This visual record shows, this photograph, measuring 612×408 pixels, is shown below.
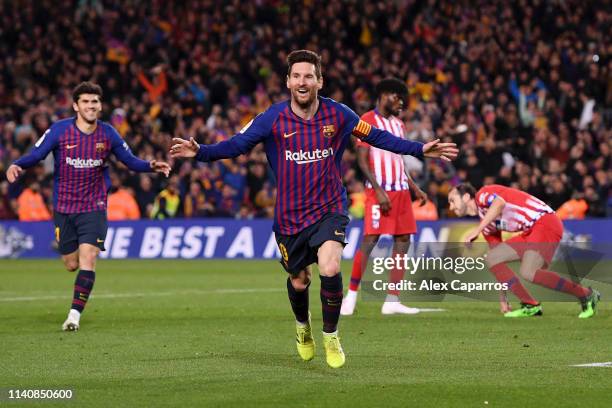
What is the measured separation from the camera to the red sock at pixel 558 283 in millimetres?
13383

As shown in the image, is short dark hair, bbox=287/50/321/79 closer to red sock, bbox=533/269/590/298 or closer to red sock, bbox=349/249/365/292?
red sock, bbox=349/249/365/292

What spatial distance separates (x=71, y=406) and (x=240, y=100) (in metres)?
23.3

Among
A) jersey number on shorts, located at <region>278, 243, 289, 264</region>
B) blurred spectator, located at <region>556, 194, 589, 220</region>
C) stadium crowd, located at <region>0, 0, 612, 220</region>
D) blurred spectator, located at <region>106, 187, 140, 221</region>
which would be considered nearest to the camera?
jersey number on shorts, located at <region>278, 243, 289, 264</region>

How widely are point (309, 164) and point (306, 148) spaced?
127 mm

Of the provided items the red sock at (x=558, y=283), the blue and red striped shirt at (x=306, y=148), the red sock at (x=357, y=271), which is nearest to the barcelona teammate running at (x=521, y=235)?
the red sock at (x=558, y=283)

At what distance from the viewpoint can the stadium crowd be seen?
83.6ft

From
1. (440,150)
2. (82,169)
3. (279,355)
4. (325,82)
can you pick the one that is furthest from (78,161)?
(325,82)

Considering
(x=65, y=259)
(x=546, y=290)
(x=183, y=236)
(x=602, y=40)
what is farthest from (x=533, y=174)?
(x=65, y=259)

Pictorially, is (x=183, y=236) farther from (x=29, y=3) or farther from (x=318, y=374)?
(x=318, y=374)

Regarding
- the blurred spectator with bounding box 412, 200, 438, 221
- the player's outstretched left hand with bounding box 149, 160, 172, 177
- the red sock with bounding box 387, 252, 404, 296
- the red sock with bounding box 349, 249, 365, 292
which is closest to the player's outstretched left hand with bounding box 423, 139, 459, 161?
the player's outstretched left hand with bounding box 149, 160, 172, 177

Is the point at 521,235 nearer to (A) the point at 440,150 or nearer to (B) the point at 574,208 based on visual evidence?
(A) the point at 440,150

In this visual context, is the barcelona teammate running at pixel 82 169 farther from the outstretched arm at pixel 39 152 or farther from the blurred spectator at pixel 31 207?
the blurred spectator at pixel 31 207

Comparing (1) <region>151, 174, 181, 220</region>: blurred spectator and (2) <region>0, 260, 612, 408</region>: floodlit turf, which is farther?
(1) <region>151, 174, 181, 220</region>: blurred spectator

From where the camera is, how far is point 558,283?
13.6 metres
